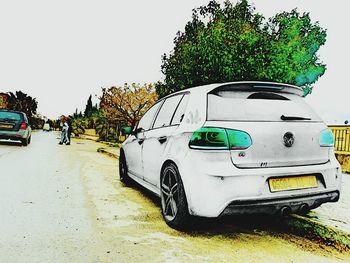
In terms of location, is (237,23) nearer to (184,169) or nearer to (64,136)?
(64,136)

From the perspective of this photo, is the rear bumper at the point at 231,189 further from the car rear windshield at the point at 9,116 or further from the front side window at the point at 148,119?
the car rear windshield at the point at 9,116

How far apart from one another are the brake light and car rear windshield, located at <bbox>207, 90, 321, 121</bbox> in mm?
180

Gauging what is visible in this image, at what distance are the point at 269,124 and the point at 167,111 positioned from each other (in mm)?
1701

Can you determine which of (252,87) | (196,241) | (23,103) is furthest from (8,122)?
(23,103)

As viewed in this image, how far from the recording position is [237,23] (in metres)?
30.0

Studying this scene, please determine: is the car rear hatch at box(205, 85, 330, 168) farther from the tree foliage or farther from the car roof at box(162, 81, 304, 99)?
the tree foliage

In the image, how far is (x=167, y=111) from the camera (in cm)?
460

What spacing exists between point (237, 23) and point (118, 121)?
18113mm

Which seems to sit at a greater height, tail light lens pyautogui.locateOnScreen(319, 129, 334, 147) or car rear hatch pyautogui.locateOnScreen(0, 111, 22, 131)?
car rear hatch pyautogui.locateOnScreen(0, 111, 22, 131)

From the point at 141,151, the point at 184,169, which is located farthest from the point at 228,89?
the point at 141,151

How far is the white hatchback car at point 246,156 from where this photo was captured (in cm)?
308

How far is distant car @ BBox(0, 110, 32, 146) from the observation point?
15938 mm

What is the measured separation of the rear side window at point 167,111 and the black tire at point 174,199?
78 centimetres

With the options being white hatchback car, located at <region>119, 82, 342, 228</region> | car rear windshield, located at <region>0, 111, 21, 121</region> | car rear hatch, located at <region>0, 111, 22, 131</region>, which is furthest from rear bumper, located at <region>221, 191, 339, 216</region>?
car rear windshield, located at <region>0, 111, 21, 121</region>
